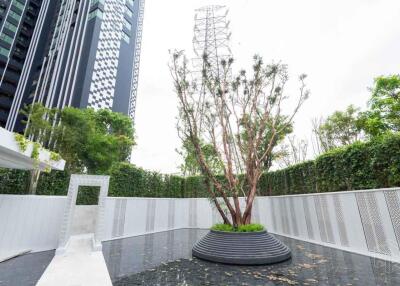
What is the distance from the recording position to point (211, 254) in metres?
5.05

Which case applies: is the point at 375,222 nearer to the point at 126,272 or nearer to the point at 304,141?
the point at 126,272

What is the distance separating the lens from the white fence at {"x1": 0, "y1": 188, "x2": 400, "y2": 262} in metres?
4.76

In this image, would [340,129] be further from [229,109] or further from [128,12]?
[128,12]

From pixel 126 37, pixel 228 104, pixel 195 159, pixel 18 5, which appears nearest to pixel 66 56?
pixel 126 37

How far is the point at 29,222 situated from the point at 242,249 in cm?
607

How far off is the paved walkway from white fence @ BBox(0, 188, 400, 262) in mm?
1068

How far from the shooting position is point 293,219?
804 centimetres

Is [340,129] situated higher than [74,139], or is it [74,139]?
[340,129]

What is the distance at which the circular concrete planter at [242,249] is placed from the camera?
4.75 meters

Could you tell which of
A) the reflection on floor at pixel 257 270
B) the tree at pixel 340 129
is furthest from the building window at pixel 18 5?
the tree at pixel 340 129

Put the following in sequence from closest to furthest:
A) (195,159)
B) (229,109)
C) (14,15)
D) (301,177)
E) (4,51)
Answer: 1. (229,109)
2. (301,177)
3. (195,159)
4. (4,51)
5. (14,15)

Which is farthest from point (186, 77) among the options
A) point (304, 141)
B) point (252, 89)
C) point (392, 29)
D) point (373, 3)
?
point (304, 141)

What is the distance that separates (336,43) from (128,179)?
34.1 feet

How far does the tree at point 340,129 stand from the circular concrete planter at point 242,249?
35.1 ft
